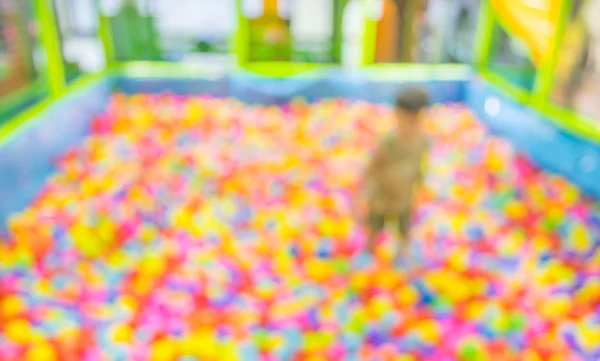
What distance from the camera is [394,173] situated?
2.41 m

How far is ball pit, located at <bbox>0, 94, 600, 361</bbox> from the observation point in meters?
2.05

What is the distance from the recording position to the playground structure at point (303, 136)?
2199 mm

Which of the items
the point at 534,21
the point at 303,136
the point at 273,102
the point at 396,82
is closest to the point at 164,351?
the point at 303,136

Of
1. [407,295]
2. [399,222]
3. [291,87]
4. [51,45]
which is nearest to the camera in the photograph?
[407,295]

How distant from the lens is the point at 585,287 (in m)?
2.34

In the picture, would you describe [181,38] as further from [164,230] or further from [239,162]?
[164,230]

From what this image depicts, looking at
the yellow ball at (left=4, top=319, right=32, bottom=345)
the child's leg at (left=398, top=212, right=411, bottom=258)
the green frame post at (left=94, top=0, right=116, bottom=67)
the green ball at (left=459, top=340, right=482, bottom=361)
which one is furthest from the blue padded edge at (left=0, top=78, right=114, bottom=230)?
the green ball at (left=459, top=340, right=482, bottom=361)

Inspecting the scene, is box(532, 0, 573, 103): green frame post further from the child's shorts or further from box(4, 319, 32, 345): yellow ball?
box(4, 319, 32, 345): yellow ball

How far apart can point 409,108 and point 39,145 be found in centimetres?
230

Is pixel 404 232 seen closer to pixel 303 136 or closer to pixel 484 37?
pixel 303 136

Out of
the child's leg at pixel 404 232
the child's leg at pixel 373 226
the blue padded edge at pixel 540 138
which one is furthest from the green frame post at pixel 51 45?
the blue padded edge at pixel 540 138

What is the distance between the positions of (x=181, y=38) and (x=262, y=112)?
3.59 feet

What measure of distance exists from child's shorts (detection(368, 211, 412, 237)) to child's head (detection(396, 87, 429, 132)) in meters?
0.44

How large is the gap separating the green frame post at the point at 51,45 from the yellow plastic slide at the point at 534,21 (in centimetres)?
324
